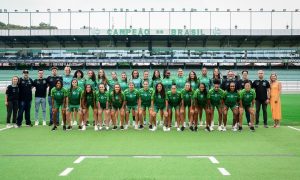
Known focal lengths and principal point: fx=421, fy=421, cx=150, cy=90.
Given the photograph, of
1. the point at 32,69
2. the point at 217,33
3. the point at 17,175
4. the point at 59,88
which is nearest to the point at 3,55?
the point at 32,69

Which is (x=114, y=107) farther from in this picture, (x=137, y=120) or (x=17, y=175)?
(x=17, y=175)

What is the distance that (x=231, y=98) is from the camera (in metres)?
12.7

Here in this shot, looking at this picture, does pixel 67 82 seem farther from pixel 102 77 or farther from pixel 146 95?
pixel 146 95

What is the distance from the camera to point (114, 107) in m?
13.0

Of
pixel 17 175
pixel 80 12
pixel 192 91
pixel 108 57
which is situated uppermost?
pixel 80 12

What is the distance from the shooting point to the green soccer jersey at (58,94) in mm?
12844

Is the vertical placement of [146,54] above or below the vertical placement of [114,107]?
above

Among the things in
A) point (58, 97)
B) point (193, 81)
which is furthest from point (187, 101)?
point (58, 97)

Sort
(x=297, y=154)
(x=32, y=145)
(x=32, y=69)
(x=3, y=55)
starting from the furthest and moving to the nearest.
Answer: (x=3, y=55) < (x=32, y=69) < (x=32, y=145) < (x=297, y=154)

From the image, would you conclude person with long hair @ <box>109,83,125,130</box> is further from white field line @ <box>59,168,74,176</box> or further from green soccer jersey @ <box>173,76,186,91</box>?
white field line @ <box>59,168,74,176</box>

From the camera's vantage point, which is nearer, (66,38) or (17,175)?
(17,175)

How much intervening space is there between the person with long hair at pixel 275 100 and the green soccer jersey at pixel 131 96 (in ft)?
14.7

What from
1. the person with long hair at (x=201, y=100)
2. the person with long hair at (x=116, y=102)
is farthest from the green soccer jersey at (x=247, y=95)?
the person with long hair at (x=116, y=102)

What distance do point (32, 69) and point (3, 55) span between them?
21.6ft
